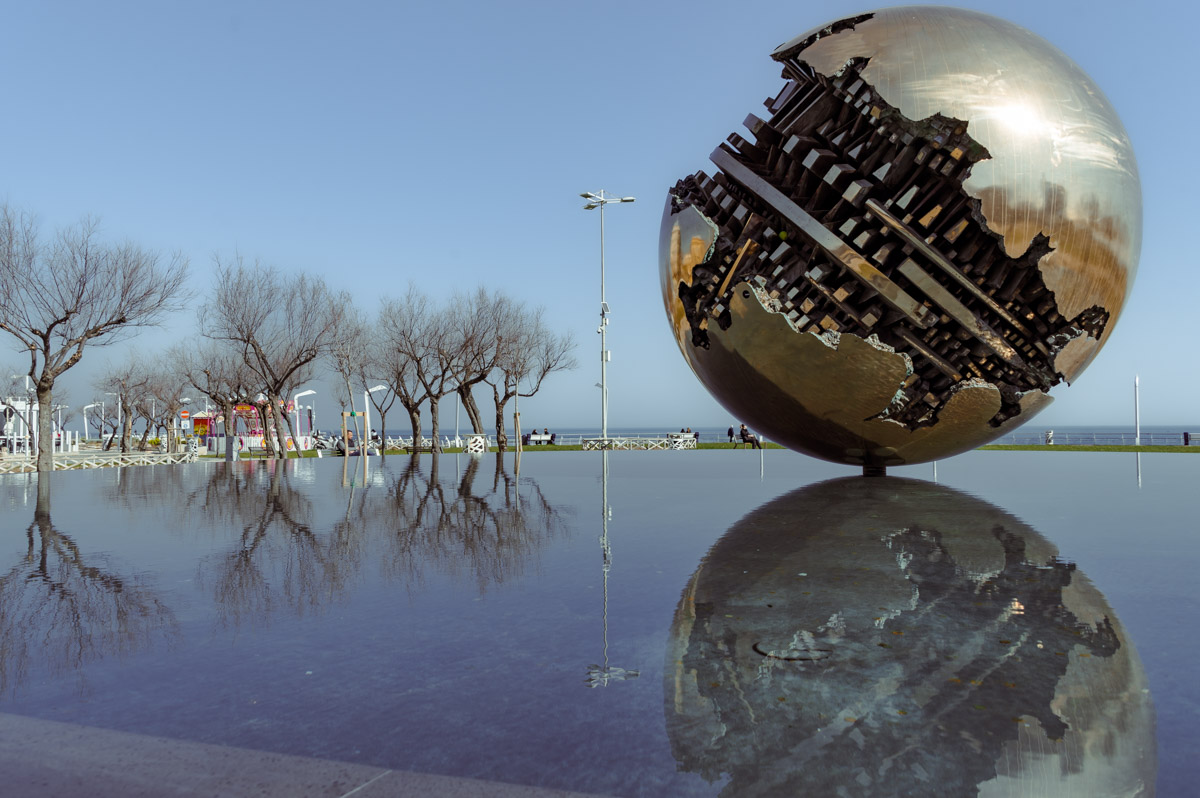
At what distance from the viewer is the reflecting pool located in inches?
110

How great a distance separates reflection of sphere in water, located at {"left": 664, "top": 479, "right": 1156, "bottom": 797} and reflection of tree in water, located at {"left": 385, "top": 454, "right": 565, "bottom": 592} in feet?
6.50

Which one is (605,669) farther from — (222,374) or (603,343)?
(222,374)

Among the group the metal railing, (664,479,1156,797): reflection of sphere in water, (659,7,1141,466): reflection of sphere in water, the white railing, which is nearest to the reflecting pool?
(664,479,1156,797): reflection of sphere in water

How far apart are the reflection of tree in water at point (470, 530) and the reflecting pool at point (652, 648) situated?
3.0 inches

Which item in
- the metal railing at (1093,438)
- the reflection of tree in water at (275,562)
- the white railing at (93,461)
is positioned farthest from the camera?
the metal railing at (1093,438)

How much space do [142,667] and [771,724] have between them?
3.34 metres

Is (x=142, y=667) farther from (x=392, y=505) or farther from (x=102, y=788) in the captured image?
(x=392, y=505)

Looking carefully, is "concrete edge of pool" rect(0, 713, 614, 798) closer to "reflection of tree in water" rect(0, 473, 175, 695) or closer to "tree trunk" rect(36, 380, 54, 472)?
"reflection of tree in water" rect(0, 473, 175, 695)

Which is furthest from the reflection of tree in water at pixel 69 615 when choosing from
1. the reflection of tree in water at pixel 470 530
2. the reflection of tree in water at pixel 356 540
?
the reflection of tree in water at pixel 470 530

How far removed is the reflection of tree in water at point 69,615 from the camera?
4160mm

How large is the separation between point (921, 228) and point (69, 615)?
954cm

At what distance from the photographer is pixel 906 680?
11.6ft

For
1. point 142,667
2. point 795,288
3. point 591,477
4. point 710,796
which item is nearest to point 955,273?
point 795,288

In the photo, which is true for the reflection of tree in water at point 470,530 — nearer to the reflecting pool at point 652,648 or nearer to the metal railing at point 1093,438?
the reflecting pool at point 652,648
